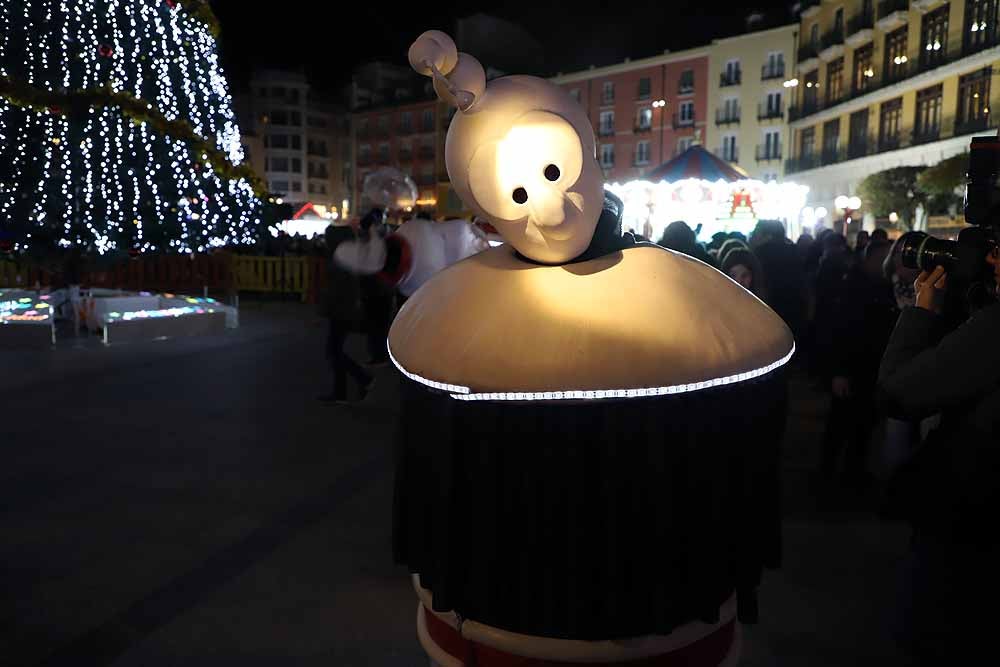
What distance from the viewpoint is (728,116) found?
42.8 meters

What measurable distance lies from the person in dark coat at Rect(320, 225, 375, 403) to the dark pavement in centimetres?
24

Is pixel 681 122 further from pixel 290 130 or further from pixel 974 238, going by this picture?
pixel 974 238

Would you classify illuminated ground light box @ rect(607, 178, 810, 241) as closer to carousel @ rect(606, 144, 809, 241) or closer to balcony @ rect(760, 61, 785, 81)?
carousel @ rect(606, 144, 809, 241)

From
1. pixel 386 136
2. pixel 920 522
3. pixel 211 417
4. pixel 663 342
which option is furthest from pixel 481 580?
pixel 386 136

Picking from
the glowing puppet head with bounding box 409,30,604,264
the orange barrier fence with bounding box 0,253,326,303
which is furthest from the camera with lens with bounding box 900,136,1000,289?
the orange barrier fence with bounding box 0,253,326,303

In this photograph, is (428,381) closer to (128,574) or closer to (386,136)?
(128,574)

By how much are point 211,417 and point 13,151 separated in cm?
805

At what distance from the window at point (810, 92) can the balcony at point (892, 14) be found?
5639 millimetres

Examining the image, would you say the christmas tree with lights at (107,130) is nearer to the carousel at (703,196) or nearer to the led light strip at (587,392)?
the carousel at (703,196)

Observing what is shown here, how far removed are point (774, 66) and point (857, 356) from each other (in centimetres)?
4044

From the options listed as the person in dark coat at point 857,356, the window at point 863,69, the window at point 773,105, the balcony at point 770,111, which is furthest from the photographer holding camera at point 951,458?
the balcony at point 770,111

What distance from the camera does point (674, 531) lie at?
1781 mm

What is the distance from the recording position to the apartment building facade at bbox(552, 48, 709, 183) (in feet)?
144

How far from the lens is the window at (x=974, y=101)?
84.3 ft
